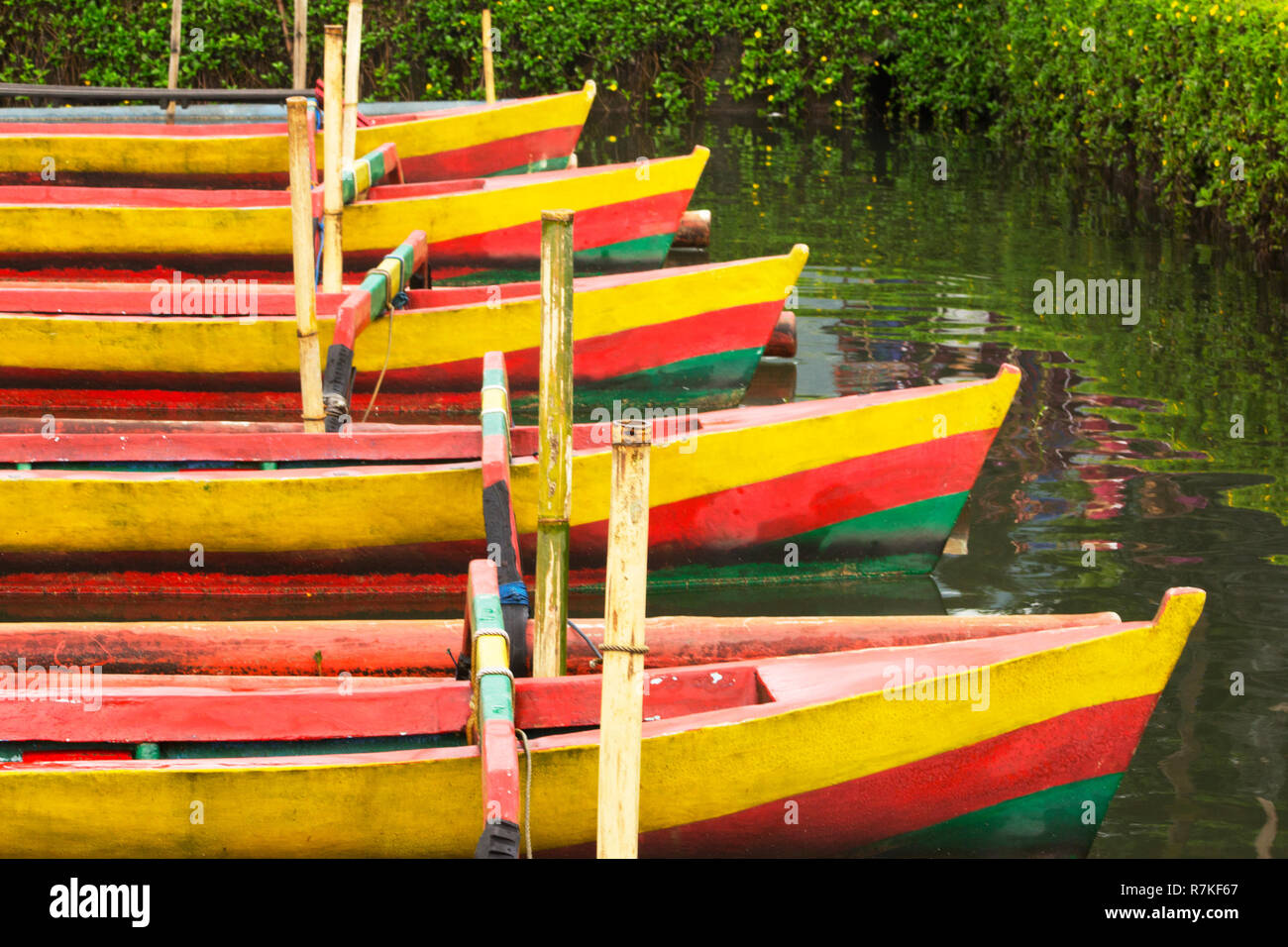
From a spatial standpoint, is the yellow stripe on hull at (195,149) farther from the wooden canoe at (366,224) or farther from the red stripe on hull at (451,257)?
the red stripe on hull at (451,257)

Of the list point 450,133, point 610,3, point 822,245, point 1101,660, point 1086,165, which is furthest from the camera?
point 610,3

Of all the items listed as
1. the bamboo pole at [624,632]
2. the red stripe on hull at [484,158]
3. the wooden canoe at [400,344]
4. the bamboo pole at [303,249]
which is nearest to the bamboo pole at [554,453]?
the bamboo pole at [624,632]

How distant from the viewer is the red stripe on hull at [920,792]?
4.16 meters

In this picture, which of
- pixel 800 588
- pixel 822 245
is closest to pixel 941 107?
pixel 822 245

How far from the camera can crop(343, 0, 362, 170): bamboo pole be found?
813 centimetres

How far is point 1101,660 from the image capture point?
416 centimetres

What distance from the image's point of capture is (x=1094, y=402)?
8.79 metres

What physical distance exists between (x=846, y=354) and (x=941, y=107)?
9.51 metres

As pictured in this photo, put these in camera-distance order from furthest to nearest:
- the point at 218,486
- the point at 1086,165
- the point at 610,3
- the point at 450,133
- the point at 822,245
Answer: the point at 610,3 < the point at 1086,165 < the point at 822,245 < the point at 450,133 < the point at 218,486

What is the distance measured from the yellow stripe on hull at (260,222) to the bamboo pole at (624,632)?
6.70m

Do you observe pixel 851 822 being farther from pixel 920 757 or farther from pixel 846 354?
pixel 846 354

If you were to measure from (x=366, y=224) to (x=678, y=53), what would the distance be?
33.6ft

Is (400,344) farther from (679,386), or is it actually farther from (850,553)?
(850,553)

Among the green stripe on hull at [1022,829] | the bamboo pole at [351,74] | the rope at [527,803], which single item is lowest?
the green stripe on hull at [1022,829]
